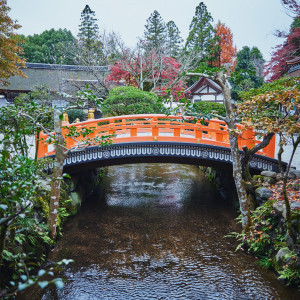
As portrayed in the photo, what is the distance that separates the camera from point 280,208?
6699 mm

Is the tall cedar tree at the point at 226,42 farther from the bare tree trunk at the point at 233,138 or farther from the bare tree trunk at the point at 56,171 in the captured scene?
the bare tree trunk at the point at 56,171

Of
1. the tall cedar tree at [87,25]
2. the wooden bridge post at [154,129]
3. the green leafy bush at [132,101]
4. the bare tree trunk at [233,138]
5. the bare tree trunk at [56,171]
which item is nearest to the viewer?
the bare tree trunk at [56,171]

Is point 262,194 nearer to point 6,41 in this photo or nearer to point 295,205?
point 295,205

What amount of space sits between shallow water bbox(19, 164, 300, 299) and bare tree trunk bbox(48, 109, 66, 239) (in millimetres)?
791

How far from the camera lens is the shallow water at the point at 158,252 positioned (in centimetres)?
590

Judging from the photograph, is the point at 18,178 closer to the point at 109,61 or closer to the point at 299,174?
the point at 299,174

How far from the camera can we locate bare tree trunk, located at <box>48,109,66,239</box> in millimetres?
7070

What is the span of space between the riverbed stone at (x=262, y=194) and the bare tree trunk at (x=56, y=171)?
5688 millimetres

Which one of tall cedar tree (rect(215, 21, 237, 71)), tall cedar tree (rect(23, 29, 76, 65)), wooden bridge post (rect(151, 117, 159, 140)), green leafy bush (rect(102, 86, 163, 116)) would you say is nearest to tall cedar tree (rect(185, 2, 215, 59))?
tall cedar tree (rect(215, 21, 237, 71))

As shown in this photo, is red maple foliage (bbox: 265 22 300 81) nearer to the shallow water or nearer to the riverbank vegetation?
the riverbank vegetation

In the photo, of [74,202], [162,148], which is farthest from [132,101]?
[74,202]

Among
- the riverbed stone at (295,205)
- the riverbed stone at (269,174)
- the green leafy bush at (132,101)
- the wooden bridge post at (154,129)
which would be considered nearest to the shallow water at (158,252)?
the riverbed stone at (295,205)

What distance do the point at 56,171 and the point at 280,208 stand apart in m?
5.55

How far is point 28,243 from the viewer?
21.0 ft
